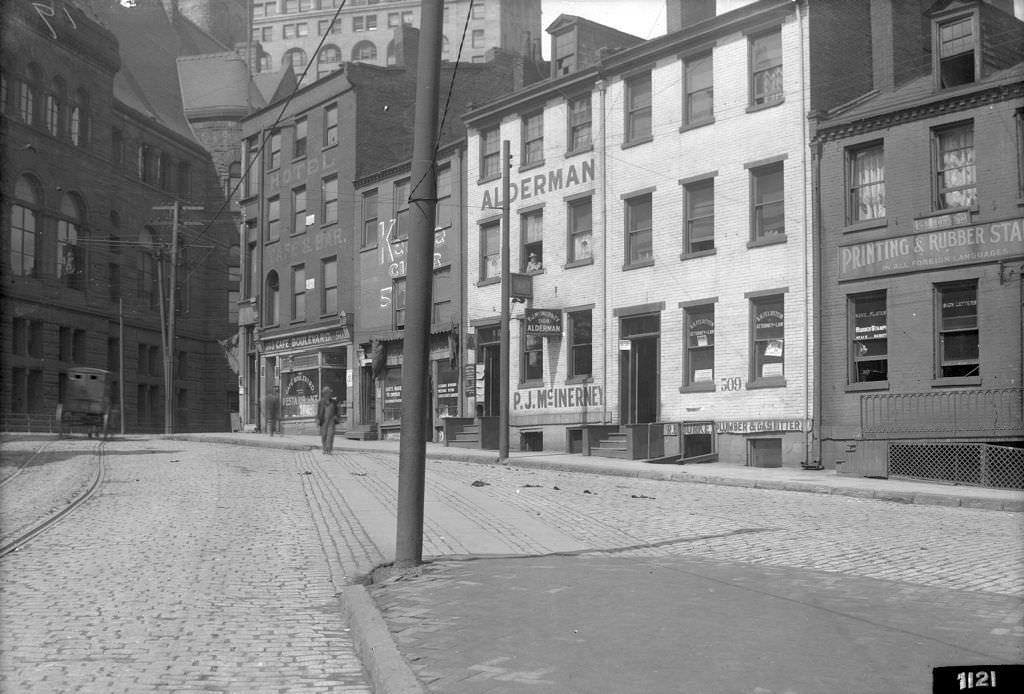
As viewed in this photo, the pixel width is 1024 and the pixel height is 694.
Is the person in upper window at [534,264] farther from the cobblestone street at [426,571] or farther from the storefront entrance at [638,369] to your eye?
the cobblestone street at [426,571]

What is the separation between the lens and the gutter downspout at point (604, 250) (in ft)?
95.6

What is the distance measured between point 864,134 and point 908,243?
2.76m

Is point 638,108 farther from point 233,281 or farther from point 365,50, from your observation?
point 365,50

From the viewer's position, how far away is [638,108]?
2922cm

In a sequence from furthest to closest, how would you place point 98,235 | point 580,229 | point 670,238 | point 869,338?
point 98,235, point 580,229, point 670,238, point 869,338

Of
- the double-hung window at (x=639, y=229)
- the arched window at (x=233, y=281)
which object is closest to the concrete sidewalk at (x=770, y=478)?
the double-hung window at (x=639, y=229)

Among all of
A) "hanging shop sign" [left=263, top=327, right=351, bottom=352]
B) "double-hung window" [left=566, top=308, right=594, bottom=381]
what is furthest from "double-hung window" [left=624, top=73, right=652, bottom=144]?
"hanging shop sign" [left=263, top=327, right=351, bottom=352]

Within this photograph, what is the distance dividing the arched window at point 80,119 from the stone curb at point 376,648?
50.9m

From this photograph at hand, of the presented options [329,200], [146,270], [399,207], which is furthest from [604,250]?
[146,270]

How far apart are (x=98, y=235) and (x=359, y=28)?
6524 centimetres

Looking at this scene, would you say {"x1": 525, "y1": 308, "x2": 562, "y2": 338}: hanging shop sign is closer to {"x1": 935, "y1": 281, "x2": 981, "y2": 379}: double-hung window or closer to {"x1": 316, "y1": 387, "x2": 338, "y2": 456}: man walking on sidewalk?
{"x1": 316, "y1": 387, "x2": 338, "y2": 456}: man walking on sidewalk

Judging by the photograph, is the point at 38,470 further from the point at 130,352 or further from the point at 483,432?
the point at 130,352

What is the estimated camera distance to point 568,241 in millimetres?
30797

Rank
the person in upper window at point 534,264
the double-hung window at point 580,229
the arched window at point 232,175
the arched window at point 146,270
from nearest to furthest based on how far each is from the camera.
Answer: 1. the double-hung window at point 580,229
2. the person in upper window at point 534,264
3. the arched window at point 146,270
4. the arched window at point 232,175
